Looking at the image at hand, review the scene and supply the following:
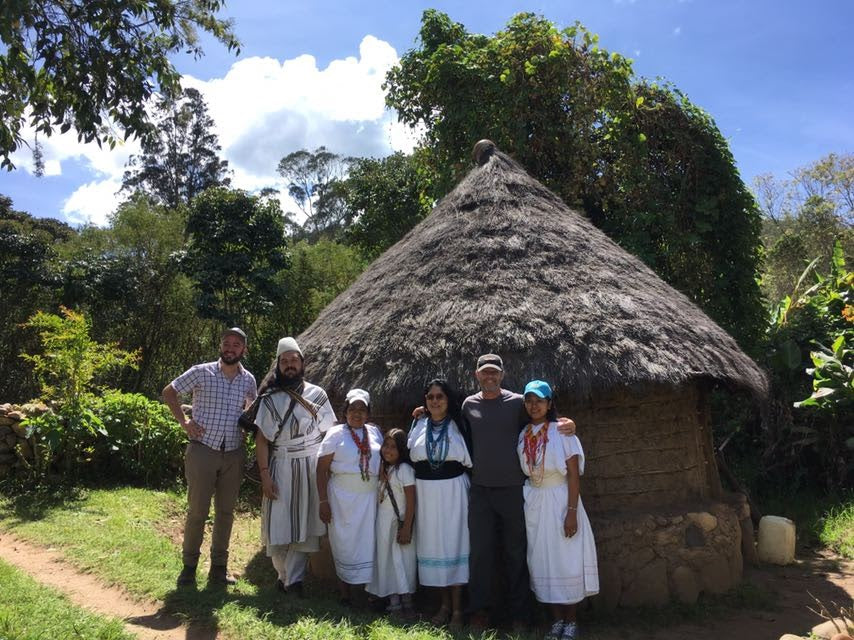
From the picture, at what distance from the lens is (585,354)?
5.15 metres

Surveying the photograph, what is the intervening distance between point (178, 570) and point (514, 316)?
10.4ft

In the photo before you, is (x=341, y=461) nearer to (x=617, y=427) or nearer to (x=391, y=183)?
(x=617, y=427)

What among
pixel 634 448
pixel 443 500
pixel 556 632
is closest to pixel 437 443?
pixel 443 500

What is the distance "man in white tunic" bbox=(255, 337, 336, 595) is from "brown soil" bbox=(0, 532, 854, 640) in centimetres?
89

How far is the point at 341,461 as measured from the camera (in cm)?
467

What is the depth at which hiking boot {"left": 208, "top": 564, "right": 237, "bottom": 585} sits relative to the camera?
16.1 ft

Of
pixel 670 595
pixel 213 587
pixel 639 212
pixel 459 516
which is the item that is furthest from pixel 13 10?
pixel 639 212

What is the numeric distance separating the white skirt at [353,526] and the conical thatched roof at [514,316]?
800 millimetres

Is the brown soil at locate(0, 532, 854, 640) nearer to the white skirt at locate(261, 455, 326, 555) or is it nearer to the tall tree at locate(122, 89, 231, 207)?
the white skirt at locate(261, 455, 326, 555)

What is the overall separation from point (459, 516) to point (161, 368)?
13006mm

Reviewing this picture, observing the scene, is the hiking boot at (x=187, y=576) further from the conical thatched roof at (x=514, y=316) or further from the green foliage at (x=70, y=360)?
the green foliage at (x=70, y=360)

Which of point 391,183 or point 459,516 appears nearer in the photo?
point 459,516

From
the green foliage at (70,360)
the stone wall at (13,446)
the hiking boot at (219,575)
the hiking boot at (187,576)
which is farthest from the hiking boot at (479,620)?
the stone wall at (13,446)

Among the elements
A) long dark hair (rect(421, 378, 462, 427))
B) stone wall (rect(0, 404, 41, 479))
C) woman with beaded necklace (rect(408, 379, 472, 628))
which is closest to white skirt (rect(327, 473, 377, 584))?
woman with beaded necklace (rect(408, 379, 472, 628))
